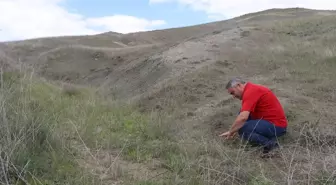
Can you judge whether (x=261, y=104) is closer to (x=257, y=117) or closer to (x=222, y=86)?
(x=257, y=117)

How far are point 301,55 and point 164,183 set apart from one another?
908 centimetres

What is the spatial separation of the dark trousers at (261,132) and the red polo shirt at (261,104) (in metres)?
0.11

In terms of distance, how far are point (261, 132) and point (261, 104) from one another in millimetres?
392

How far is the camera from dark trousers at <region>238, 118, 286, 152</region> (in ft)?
19.6

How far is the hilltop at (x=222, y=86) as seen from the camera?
183 inches

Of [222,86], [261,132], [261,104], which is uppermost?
[261,104]

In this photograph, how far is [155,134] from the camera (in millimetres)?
6516

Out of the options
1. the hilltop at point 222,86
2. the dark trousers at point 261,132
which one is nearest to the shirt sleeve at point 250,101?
the dark trousers at point 261,132

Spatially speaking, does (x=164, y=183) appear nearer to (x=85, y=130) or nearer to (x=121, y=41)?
(x=85, y=130)

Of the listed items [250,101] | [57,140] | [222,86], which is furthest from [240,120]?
[222,86]

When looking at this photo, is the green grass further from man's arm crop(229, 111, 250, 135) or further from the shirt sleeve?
the shirt sleeve

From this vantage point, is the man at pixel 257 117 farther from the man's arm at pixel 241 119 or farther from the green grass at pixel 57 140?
the green grass at pixel 57 140

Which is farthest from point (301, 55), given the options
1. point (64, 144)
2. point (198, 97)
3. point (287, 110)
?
point (64, 144)

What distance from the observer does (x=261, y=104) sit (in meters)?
6.08
